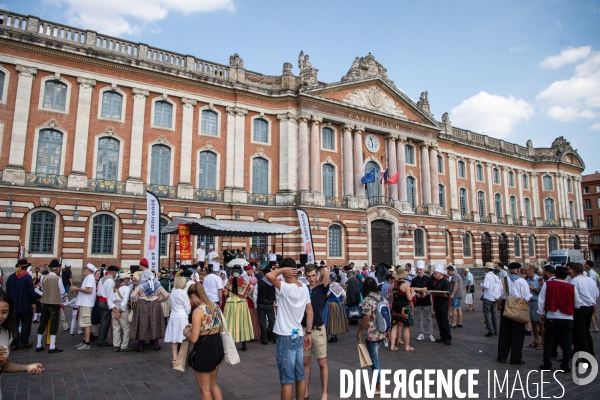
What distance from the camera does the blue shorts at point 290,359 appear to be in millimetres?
5320

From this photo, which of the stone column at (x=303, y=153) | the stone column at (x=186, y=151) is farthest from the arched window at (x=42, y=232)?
the stone column at (x=303, y=153)

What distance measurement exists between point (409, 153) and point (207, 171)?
1703 centimetres

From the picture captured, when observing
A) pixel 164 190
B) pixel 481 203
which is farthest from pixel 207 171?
pixel 481 203

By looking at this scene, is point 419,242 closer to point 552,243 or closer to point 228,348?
point 552,243

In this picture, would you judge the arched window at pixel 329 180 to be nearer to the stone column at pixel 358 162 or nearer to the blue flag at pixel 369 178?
the stone column at pixel 358 162

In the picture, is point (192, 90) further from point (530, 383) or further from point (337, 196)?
point (530, 383)

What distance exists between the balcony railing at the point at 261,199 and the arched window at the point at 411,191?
481 inches

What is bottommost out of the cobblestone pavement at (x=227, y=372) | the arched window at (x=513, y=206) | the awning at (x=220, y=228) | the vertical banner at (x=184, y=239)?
the cobblestone pavement at (x=227, y=372)

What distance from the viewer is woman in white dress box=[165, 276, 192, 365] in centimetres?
812

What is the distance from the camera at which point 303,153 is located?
26812 mm

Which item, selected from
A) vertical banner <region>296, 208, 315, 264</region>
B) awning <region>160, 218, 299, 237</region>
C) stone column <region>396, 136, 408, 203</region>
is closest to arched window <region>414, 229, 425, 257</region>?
stone column <region>396, 136, 408, 203</region>

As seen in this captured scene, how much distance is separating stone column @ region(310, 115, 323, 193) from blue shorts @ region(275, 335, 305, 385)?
2144 centimetres

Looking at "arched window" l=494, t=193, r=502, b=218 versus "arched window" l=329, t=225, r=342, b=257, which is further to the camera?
"arched window" l=494, t=193, r=502, b=218

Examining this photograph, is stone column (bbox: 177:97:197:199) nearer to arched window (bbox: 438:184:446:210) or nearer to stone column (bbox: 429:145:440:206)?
stone column (bbox: 429:145:440:206)
